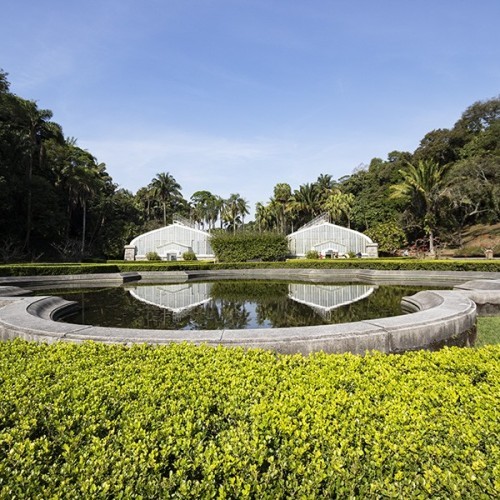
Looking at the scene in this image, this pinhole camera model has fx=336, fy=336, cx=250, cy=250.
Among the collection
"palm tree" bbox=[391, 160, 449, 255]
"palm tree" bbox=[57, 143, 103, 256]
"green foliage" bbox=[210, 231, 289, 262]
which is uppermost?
"palm tree" bbox=[57, 143, 103, 256]

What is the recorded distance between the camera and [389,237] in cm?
4131

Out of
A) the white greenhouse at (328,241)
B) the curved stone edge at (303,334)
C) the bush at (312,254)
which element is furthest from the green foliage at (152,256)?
the curved stone edge at (303,334)

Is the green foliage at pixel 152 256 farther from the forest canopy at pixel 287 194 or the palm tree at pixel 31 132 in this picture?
the palm tree at pixel 31 132

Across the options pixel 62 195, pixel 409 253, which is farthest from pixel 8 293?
pixel 409 253

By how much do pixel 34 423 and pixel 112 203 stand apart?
56.0 meters

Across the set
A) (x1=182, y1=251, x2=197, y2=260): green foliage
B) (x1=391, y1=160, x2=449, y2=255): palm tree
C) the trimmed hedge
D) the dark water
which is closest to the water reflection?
the dark water

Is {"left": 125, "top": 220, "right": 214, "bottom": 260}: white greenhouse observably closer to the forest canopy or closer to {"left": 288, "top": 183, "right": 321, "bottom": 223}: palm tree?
the forest canopy

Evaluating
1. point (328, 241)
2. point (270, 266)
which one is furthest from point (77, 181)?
point (328, 241)

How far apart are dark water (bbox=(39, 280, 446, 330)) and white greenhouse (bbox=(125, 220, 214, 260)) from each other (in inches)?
1095

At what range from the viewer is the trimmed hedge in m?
2.02

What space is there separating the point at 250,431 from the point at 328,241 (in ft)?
134

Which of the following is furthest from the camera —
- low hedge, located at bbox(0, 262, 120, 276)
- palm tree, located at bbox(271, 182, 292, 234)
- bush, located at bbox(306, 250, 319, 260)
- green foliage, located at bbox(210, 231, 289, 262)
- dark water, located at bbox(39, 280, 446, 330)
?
palm tree, located at bbox(271, 182, 292, 234)

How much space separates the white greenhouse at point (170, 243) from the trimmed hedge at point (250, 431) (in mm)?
40023

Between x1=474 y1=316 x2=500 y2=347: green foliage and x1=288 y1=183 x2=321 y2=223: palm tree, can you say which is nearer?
x1=474 y1=316 x2=500 y2=347: green foliage
